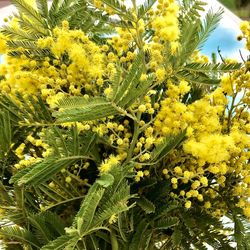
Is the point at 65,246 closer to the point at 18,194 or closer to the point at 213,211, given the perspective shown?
the point at 18,194

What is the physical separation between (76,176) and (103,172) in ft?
0.19

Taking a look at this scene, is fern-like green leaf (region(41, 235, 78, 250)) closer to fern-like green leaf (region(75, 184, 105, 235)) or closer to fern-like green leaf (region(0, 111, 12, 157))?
fern-like green leaf (region(75, 184, 105, 235))

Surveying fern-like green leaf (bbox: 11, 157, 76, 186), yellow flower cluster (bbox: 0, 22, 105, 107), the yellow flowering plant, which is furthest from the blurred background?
fern-like green leaf (bbox: 11, 157, 76, 186)

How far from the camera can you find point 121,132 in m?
0.62

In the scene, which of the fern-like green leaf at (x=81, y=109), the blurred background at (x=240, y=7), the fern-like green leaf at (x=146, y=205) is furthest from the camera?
the blurred background at (x=240, y=7)

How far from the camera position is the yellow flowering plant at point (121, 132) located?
541mm

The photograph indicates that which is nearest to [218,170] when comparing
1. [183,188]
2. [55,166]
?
[183,188]

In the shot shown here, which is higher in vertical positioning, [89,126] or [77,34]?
[77,34]

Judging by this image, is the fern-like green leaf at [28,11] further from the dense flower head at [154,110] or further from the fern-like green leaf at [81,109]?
the fern-like green leaf at [81,109]

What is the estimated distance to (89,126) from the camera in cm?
56

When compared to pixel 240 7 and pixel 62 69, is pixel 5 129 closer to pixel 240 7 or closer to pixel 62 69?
pixel 62 69

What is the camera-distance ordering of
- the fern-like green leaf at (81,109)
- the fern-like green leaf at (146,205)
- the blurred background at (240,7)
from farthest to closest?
the blurred background at (240,7), the fern-like green leaf at (146,205), the fern-like green leaf at (81,109)

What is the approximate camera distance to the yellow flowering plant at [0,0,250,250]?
54cm

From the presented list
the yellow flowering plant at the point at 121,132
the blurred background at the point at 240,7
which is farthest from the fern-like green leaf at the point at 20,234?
the blurred background at the point at 240,7
